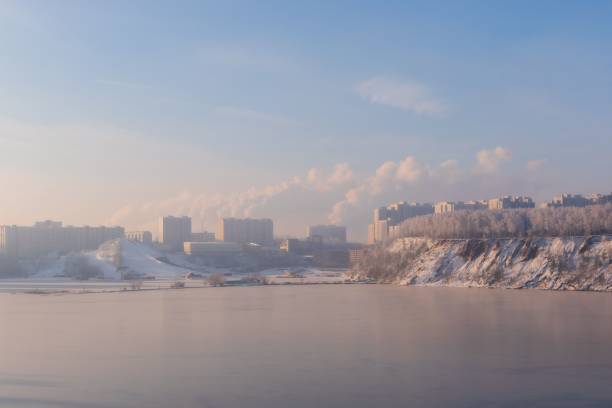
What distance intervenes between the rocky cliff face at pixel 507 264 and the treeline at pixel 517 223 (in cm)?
175

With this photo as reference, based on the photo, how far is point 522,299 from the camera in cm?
2758

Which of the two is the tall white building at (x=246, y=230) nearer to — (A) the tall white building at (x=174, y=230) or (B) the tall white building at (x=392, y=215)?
(A) the tall white building at (x=174, y=230)

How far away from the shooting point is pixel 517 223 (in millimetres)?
43688

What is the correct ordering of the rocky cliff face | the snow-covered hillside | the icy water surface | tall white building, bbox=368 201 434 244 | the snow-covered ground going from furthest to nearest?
tall white building, bbox=368 201 434 244 < the snow-covered hillside < the snow-covered ground < the rocky cliff face < the icy water surface

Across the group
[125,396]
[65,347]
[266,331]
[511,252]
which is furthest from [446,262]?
[125,396]

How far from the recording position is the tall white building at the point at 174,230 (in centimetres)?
9619

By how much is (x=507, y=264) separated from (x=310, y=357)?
91.4ft

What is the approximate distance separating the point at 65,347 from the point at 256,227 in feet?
280

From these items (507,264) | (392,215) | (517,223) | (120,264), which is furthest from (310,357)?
(392,215)

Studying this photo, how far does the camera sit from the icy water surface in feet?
32.3

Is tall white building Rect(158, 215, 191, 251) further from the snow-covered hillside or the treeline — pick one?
the treeline

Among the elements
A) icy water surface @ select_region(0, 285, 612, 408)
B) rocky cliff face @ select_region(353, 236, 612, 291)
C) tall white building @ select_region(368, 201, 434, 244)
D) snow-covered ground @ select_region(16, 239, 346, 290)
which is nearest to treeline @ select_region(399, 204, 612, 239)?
rocky cliff face @ select_region(353, 236, 612, 291)

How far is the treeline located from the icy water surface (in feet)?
56.9

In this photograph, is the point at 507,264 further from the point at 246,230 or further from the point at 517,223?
the point at 246,230
